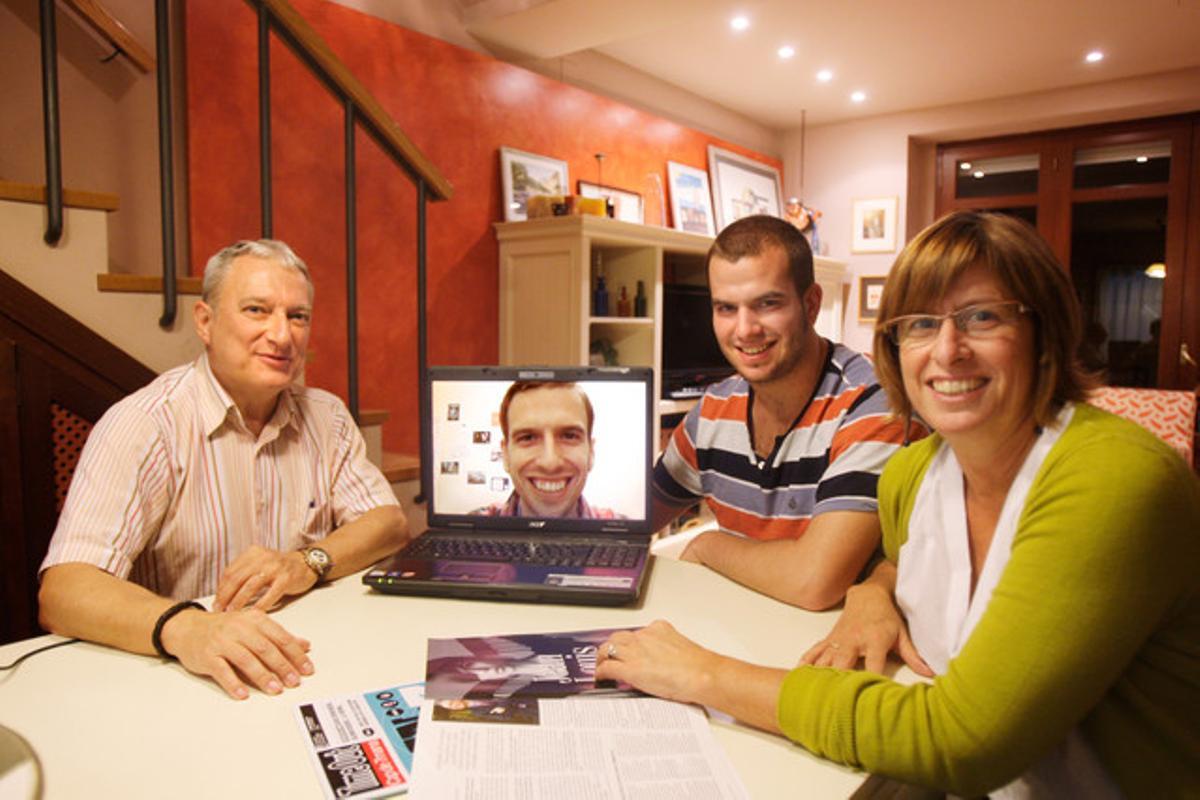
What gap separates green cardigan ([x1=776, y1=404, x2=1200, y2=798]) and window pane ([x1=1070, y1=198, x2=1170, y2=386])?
17.2 feet

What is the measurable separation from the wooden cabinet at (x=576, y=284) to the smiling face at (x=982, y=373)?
2.36 meters

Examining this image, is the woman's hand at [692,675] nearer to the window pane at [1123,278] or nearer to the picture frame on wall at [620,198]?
the picture frame on wall at [620,198]

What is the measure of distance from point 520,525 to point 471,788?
711mm

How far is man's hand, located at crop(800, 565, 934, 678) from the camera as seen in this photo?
3.11 feet

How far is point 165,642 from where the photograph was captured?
0.97 m

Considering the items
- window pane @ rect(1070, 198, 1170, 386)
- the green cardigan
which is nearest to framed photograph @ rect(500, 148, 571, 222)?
the green cardigan

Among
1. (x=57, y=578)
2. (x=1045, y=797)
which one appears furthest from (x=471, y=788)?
(x=57, y=578)

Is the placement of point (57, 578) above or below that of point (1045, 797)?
above

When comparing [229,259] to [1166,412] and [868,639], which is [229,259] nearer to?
[868,639]

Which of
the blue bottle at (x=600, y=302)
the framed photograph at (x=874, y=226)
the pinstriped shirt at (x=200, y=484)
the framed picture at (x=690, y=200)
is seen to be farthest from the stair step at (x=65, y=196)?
the framed photograph at (x=874, y=226)

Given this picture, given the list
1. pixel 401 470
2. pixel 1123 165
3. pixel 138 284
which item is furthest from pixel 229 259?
pixel 1123 165

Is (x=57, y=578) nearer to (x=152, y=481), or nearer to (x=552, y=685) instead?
(x=152, y=481)

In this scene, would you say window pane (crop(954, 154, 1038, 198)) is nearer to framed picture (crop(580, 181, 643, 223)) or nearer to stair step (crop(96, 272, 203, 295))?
framed picture (crop(580, 181, 643, 223))

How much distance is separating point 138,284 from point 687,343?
293 cm
